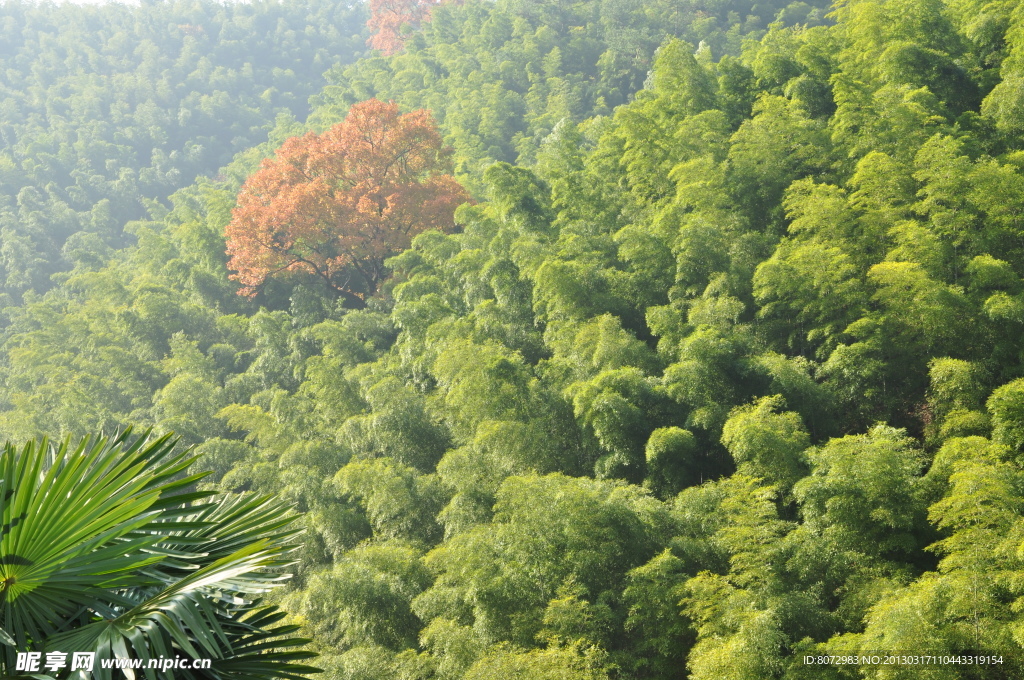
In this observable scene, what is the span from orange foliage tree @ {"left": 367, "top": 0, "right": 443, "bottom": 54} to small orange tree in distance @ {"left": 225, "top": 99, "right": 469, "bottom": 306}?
829 inches

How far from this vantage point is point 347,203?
16031 mm

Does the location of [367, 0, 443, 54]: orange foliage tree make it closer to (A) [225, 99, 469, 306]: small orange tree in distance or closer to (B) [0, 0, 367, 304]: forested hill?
(B) [0, 0, 367, 304]: forested hill

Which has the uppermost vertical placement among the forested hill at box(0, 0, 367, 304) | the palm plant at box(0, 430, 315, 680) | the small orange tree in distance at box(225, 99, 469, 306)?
the forested hill at box(0, 0, 367, 304)

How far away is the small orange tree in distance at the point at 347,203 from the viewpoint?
15.9m

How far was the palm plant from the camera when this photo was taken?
2.41 metres

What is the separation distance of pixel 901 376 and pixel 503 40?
21918 millimetres

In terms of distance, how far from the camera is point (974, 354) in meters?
7.57

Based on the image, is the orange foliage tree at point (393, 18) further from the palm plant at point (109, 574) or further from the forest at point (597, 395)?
the palm plant at point (109, 574)

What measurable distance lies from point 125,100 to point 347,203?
22.3 m

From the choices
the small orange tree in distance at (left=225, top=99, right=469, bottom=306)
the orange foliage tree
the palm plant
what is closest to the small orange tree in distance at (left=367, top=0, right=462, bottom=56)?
the orange foliage tree

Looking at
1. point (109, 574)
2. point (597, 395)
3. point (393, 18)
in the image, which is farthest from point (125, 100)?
point (109, 574)

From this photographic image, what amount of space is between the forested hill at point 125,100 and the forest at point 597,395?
24.3 ft

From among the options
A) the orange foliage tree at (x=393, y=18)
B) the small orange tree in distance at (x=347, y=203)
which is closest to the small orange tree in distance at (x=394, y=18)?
the orange foliage tree at (x=393, y=18)

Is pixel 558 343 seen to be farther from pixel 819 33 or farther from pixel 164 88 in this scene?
pixel 164 88
